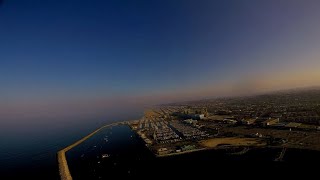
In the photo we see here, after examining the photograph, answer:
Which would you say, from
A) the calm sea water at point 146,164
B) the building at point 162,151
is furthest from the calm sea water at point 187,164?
the building at point 162,151

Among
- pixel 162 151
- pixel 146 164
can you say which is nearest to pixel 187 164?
pixel 146 164

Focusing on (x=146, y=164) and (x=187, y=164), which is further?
(x=146, y=164)

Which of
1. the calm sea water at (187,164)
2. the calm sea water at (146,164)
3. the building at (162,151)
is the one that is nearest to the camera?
the calm sea water at (187,164)

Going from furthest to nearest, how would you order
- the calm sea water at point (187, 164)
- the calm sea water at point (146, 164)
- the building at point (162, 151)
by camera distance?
the building at point (162, 151), the calm sea water at point (146, 164), the calm sea water at point (187, 164)

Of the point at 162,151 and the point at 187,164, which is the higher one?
the point at 162,151

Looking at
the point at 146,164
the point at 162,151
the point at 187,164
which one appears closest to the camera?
the point at 187,164

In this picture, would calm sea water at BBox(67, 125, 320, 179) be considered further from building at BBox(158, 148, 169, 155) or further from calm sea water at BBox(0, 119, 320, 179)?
building at BBox(158, 148, 169, 155)

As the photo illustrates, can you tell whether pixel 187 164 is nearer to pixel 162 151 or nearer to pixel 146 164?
pixel 146 164

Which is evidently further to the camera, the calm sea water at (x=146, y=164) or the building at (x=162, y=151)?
the building at (x=162, y=151)

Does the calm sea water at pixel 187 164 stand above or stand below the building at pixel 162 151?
below

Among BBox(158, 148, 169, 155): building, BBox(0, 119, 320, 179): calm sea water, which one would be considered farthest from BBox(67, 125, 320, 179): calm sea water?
BBox(158, 148, 169, 155): building

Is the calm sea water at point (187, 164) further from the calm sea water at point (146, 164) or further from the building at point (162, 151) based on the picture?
the building at point (162, 151)
